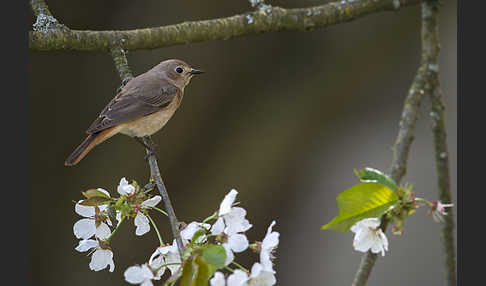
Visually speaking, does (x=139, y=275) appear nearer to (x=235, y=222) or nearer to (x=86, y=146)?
(x=235, y=222)

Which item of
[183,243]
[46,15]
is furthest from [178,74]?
[183,243]

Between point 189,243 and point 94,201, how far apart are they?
1.15 feet

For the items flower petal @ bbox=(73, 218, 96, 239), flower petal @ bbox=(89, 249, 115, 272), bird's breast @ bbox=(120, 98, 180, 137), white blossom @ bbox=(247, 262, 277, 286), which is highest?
bird's breast @ bbox=(120, 98, 180, 137)

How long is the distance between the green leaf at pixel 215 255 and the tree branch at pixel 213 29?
1.33m

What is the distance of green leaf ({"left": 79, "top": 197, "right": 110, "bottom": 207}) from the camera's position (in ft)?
5.57

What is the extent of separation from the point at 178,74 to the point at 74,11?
0.82 m

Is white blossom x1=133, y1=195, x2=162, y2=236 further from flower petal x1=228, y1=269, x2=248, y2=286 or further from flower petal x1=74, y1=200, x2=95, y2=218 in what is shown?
flower petal x1=228, y1=269, x2=248, y2=286

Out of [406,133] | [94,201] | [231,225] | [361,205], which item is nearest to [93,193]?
[94,201]

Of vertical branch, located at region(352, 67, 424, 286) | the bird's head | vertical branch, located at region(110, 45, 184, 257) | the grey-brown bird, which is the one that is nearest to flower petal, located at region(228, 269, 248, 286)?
vertical branch, located at region(110, 45, 184, 257)

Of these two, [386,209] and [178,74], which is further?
[178,74]

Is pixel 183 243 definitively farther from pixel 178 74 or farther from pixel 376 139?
pixel 376 139

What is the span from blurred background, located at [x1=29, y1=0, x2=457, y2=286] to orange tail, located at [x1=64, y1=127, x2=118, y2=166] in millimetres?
981

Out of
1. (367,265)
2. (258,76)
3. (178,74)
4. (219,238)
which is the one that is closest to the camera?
(219,238)

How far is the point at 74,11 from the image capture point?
11.5ft
